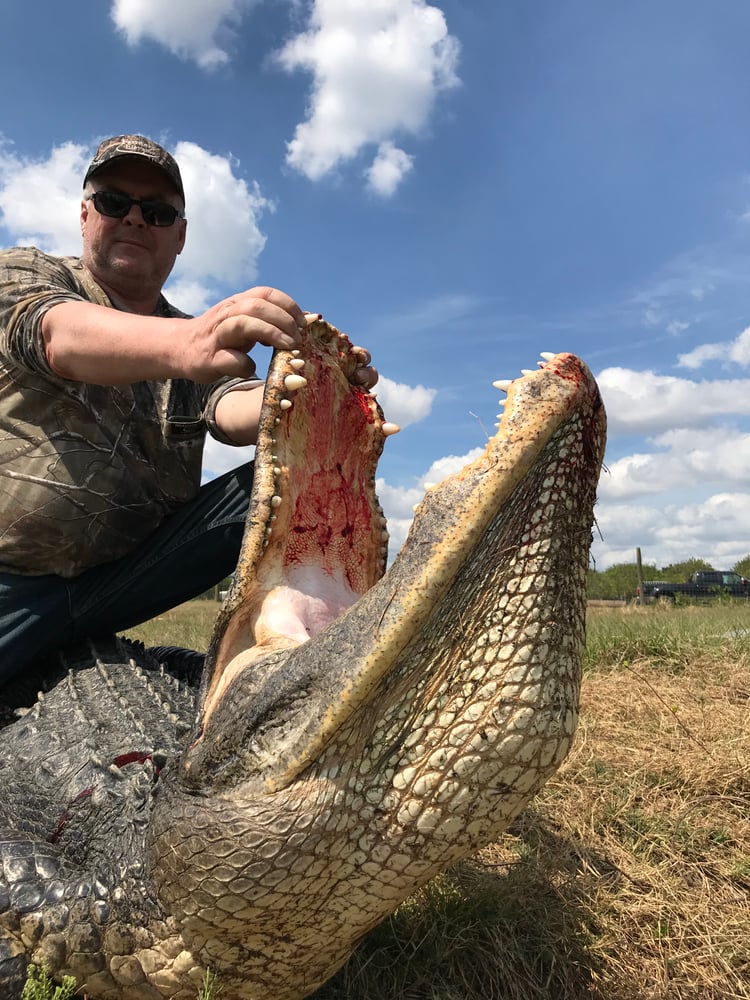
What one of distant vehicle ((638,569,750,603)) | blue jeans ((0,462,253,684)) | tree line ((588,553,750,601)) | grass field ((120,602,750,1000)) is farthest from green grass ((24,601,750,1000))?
tree line ((588,553,750,601))

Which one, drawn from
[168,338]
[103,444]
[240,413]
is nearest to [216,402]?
[240,413]

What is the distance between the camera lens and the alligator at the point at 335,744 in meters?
1.33

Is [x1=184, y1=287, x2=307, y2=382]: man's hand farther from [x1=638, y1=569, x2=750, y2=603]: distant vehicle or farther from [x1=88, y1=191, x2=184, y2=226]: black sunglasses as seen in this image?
[x1=638, y1=569, x2=750, y2=603]: distant vehicle

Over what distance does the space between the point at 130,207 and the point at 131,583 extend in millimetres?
1563

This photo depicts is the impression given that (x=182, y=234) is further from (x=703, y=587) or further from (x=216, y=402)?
(x=703, y=587)

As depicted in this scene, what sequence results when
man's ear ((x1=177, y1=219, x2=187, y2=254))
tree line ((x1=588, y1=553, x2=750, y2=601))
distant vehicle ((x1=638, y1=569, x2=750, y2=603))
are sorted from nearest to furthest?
man's ear ((x1=177, y1=219, x2=187, y2=254)), distant vehicle ((x1=638, y1=569, x2=750, y2=603)), tree line ((x1=588, y1=553, x2=750, y2=601))

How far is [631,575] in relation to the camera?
90.6 ft

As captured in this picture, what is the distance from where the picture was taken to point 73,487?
282 cm

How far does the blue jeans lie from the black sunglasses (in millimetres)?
1137

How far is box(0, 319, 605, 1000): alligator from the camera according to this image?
1.33 metres

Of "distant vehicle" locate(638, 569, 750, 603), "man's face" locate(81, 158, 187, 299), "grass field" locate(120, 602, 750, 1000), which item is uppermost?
"man's face" locate(81, 158, 187, 299)

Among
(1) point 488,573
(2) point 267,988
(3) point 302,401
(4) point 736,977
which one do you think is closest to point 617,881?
(4) point 736,977

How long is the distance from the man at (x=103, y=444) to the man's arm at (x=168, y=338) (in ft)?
0.04

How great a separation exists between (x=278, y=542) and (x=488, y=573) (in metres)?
0.74
